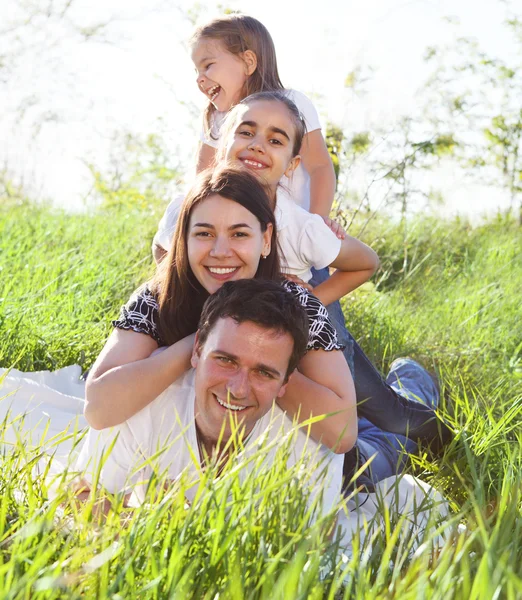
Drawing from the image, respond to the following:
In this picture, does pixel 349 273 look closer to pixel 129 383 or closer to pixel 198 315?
pixel 198 315

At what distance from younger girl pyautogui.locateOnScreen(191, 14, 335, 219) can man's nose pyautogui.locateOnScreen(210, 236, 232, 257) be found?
1.27 metres

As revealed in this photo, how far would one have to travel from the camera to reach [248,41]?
3902 mm

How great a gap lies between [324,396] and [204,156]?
6.65ft

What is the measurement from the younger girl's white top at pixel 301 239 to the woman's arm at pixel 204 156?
915 mm

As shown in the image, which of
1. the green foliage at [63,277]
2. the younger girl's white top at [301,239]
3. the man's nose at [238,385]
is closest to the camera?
the man's nose at [238,385]

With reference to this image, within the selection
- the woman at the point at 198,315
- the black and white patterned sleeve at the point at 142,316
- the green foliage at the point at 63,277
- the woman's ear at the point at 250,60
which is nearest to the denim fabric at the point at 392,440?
the woman at the point at 198,315

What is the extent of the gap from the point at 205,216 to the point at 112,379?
0.66 meters

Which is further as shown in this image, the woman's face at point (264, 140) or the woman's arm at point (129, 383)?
the woman's face at point (264, 140)


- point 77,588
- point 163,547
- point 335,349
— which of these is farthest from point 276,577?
point 335,349

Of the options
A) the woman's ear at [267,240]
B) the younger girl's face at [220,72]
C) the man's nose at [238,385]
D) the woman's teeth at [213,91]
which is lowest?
the man's nose at [238,385]

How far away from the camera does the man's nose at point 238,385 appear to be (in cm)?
215

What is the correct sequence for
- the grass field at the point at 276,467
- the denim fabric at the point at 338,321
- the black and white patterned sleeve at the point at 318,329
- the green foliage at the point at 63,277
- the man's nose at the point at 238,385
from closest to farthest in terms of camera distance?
the grass field at the point at 276,467, the man's nose at the point at 238,385, the black and white patterned sleeve at the point at 318,329, the denim fabric at the point at 338,321, the green foliage at the point at 63,277

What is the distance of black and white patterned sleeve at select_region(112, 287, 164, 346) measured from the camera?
2.56 metres

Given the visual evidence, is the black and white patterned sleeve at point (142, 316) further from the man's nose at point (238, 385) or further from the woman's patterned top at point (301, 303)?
the man's nose at point (238, 385)
